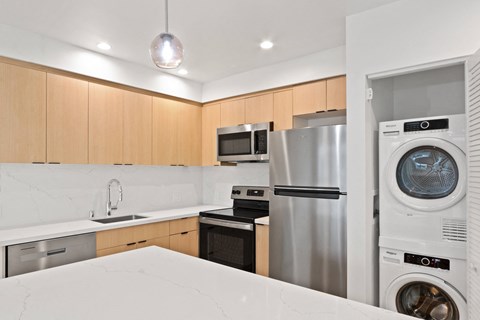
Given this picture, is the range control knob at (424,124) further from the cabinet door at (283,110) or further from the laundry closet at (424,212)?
the cabinet door at (283,110)

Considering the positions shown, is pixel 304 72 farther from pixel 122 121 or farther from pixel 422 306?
pixel 422 306

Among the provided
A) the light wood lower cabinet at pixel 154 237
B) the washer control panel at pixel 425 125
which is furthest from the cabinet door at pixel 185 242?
the washer control panel at pixel 425 125

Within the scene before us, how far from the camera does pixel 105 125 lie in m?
3.16

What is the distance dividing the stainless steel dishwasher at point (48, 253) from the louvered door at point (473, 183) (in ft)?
9.25

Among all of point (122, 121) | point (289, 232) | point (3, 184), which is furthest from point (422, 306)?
point (3, 184)

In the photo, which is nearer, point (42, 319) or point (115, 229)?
point (42, 319)

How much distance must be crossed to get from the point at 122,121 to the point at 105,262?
206 centimetres

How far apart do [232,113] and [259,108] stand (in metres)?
0.42

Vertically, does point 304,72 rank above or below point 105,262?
above

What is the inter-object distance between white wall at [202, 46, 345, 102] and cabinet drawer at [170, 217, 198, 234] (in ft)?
5.36

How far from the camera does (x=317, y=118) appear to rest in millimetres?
3430

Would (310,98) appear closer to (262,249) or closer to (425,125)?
(425,125)

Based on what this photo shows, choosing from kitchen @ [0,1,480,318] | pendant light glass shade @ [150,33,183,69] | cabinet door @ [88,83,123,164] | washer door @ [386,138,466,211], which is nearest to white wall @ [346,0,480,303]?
kitchen @ [0,1,480,318]

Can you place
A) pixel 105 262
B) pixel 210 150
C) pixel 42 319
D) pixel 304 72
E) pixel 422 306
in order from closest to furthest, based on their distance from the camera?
pixel 42 319
pixel 105 262
pixel 422 306
pixel 304 72
pixel 210 150
